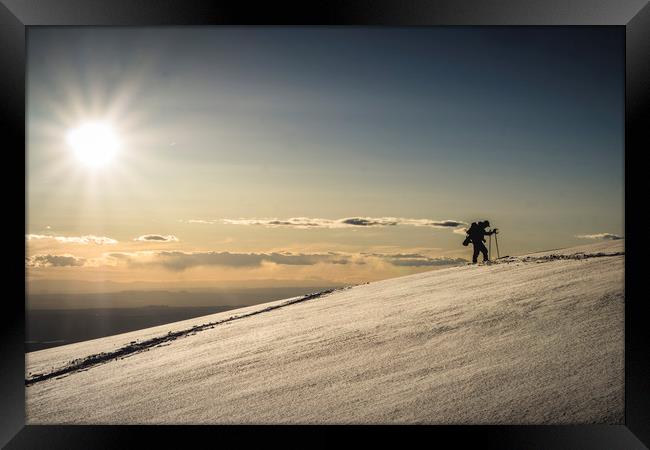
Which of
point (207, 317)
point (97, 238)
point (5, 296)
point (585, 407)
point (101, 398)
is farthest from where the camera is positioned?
point (207, 317)

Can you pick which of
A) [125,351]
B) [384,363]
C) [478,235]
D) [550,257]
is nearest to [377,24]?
[384,363]

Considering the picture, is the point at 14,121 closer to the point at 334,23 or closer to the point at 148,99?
the point at 148,99

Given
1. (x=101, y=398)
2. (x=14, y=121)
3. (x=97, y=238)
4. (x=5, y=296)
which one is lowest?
(x=101, y=398)

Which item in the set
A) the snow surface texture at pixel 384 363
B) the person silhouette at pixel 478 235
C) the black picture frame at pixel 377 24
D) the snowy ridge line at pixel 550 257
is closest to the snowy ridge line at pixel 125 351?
the snow surface texture at pixel 384 363

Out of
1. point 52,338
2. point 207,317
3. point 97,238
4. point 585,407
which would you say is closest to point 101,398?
point 52,338

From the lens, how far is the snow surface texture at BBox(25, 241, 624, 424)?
11.1ft

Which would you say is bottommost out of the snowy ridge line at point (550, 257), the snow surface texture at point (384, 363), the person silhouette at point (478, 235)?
the snow surface texture at point (384, 363)

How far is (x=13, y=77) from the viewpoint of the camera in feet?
9.77

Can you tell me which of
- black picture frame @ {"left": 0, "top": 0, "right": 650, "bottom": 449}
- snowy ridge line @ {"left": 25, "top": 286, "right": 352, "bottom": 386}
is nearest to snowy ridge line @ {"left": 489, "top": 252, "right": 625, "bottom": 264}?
black picture frame @ {"left": 0, "top": 0, "right": 650, "bottom": 449}

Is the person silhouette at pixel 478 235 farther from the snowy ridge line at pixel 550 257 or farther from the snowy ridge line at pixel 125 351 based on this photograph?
the snowy ridge line at pixel 125 351

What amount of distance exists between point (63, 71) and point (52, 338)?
1.79 meters

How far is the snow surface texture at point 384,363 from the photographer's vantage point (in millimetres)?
3371

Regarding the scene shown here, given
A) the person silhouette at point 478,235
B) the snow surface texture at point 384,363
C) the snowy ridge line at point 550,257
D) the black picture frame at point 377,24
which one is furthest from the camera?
the snowy ridge line at point 550,257

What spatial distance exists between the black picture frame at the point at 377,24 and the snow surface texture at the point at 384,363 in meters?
0.22
